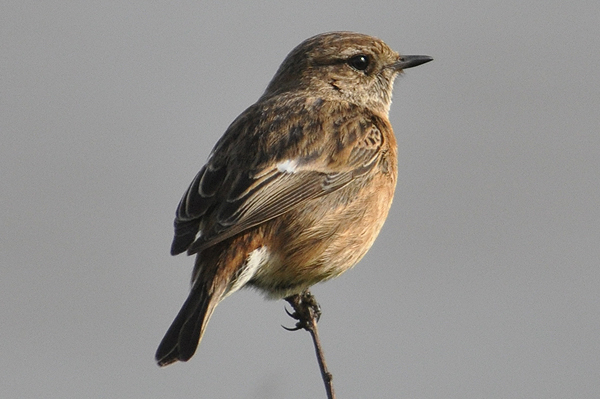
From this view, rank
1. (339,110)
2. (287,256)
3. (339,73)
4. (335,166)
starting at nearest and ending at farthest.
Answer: (287,256) < (335,166) < (339,110) < (339,73)

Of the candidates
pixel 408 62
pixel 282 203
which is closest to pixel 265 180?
pixel 282 203

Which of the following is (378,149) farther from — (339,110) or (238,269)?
(238,269)

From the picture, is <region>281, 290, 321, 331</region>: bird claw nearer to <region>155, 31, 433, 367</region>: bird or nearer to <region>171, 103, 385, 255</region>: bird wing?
<region>155, 31, 433, 367</region>: bird

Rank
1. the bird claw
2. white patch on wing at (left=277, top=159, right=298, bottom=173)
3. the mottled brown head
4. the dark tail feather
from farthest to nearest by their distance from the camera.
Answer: the mottled brown head
white patch on wing at (left=277, top=159, right=298, bottom=173)
the bird claw
the dark tail feather

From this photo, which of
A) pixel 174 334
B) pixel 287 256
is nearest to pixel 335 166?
pixel 287 256

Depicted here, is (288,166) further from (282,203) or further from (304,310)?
(304,310)

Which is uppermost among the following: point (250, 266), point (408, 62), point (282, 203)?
point (408, 62)

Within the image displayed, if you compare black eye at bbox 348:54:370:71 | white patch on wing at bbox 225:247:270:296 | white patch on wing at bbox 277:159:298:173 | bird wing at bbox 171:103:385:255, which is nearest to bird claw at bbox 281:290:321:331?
white patch on wing at bbox 225:247:270:296
